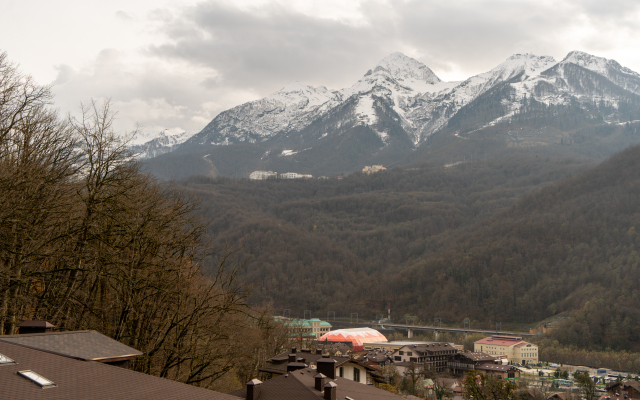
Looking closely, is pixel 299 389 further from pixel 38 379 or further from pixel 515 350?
pixel 515 350

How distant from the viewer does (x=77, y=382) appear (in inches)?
346

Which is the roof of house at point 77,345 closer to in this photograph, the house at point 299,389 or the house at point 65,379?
the house at point 65,379

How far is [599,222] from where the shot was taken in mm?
183750

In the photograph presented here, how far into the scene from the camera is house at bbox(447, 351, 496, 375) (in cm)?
10031

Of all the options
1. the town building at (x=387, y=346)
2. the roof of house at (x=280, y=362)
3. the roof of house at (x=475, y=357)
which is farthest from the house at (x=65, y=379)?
the town building at (x=387, y=346)

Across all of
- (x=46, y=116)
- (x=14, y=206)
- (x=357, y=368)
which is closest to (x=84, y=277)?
(x=14, y=206)

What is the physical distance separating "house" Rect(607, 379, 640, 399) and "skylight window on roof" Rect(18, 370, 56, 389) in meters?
81.1

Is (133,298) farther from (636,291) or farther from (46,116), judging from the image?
(636,291)

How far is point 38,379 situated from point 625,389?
8591 centimetres

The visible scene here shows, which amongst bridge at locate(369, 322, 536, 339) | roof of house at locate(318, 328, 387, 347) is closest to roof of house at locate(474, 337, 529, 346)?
bridge at locate(369, 322, 536, 339)

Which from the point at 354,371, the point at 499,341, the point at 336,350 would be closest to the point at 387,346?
the point at 499,341

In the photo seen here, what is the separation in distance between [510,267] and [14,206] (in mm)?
177747

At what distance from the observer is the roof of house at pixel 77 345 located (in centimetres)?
1044

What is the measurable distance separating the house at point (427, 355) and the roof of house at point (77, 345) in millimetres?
86524
